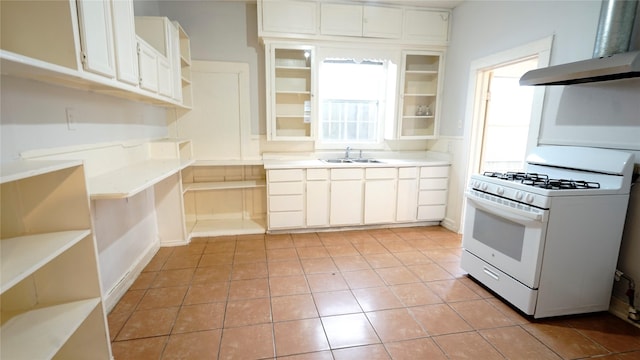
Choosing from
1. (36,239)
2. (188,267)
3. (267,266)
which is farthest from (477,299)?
(36,239)

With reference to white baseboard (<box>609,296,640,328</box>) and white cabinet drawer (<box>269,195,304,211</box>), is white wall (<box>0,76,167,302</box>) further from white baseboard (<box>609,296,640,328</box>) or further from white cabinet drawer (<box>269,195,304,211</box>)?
white baseboard (<box>609,296,640,328</box>)

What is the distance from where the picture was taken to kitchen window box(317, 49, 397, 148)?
4105 millimetres

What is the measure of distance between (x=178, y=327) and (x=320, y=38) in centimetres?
325

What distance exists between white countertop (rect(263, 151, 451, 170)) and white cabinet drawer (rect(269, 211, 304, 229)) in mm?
570

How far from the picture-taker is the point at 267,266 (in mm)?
2924

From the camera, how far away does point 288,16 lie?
11.6 feet

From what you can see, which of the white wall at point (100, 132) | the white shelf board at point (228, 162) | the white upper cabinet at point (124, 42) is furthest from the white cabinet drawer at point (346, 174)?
the white upper cabinet at point (124, 42)

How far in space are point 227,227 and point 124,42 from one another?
243 cm

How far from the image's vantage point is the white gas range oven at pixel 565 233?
200cm

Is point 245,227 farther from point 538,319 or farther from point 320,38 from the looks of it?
point 538,319

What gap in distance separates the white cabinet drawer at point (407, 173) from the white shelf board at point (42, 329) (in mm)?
3218

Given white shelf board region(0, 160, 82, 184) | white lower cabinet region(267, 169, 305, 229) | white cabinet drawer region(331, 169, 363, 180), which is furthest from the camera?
white cabinet drawer region(331, 169, 363, 180)

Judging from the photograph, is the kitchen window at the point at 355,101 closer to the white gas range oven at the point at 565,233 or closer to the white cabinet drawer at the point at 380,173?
the white cabinet drawer at the point at 380,173

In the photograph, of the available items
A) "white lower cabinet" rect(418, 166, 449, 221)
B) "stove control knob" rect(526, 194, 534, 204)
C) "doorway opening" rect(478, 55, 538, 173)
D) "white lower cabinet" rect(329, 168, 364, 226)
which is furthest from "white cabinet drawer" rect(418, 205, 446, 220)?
"stove control knob" rect(526, 194, 534, 204)
